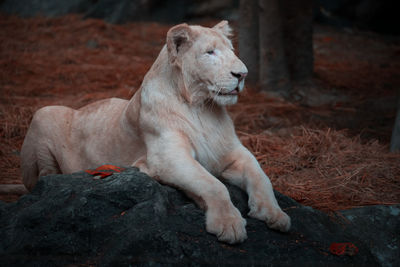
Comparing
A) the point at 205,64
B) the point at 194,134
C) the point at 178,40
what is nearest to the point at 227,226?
the point at 194,134

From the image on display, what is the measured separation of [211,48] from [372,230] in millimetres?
1793

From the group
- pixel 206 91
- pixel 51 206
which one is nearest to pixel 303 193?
pixel 206 91

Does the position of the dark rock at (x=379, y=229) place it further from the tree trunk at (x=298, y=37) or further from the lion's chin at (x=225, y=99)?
the tree trunk at (x=298, y=37)

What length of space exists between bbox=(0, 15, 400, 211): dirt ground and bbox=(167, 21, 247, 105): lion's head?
1.23 metres

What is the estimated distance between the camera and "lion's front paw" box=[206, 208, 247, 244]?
8.76 feet

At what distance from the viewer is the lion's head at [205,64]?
3.26 m

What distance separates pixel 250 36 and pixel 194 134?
501 centimetres

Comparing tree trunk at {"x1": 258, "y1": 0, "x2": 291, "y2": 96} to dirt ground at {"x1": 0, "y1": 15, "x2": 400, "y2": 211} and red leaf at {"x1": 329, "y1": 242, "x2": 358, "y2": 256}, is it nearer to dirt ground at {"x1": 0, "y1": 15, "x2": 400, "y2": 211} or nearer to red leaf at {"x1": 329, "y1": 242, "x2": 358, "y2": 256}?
dirt ground at {"x1": 0, "y1": 15, "x2": 400, "y2": 211}

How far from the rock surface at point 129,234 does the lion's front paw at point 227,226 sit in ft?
0.14

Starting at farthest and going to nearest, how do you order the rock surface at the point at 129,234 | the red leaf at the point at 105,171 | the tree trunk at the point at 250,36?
the tree trunk at the point at 250,36 → the red leaf at the point at 105,171 → the rock surface at the point at 129,234

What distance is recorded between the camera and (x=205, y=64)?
10.9 feet

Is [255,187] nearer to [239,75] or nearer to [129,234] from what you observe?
[239,75]

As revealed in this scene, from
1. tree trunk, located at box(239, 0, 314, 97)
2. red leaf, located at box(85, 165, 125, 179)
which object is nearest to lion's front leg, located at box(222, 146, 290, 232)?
red leaf, located at box(85, 165, 125, 179)

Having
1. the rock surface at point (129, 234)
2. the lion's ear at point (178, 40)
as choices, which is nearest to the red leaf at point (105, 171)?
the rock surface at point (129, 234)
